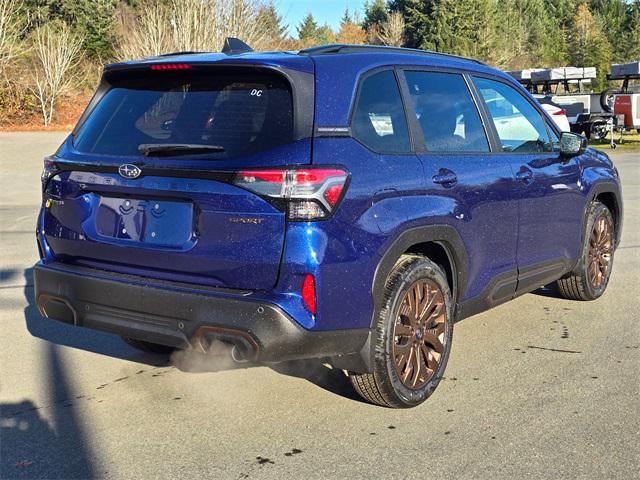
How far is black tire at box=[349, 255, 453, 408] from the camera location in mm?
3910

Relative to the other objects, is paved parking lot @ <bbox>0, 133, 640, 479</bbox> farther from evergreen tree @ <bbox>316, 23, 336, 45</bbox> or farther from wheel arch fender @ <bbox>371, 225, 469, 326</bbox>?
evergreen tree @ <bbox>316, 23, 336, 45</bbox>

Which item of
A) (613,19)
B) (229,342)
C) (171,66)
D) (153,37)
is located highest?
(613,19)

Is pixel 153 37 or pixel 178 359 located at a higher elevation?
pixel 153 37

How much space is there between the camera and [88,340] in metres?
5.34

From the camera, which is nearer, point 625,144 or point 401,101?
point 401,101

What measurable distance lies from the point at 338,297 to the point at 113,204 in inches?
46.1

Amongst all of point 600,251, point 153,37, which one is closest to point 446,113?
point 600,251

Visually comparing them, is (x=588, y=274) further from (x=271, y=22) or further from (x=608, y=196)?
(x=271, y=22)

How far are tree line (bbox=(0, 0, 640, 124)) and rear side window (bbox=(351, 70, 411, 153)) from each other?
24.1 m

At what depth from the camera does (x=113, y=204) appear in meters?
3.85

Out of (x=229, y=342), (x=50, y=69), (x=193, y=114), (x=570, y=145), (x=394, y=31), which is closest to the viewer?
(x=229, y=342)

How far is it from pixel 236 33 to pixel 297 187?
A: 2552 cm

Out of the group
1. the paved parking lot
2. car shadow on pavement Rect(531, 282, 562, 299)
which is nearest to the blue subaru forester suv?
the paved parking lot

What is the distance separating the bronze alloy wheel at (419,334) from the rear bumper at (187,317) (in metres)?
0.32
